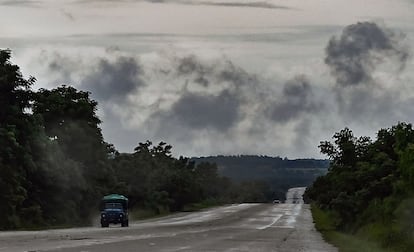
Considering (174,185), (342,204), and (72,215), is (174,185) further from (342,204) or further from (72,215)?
(342,204)

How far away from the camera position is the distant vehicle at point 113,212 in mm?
72438

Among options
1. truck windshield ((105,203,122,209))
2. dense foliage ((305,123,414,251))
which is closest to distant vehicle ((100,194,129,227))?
truck windshield ((105,203,122,209))

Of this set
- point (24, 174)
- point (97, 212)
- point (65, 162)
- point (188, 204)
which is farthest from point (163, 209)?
point (24, 174)

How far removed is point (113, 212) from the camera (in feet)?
238

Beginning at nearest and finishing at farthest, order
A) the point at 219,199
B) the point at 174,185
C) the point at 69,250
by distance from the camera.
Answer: the point at 69,250, the point at 174,185, the point at 219,199

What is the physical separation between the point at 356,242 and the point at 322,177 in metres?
25.8

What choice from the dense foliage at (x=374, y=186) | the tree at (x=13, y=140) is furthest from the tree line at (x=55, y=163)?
the dense foliage at (x=374, y=186)

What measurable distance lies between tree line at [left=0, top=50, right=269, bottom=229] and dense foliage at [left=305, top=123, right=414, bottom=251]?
2088cm

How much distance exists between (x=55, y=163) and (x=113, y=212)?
7.15 metres

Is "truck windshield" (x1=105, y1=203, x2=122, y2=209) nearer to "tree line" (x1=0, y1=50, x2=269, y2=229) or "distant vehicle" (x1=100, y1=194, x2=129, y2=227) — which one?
"distant vehicle" (x1=100, y1=194, x2=129, y2=227)

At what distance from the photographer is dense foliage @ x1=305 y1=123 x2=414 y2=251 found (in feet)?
135

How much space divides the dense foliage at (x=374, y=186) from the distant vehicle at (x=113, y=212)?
14.7 m

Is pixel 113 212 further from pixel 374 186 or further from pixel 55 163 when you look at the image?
pixel 374 186

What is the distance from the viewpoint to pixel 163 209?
390 feet
